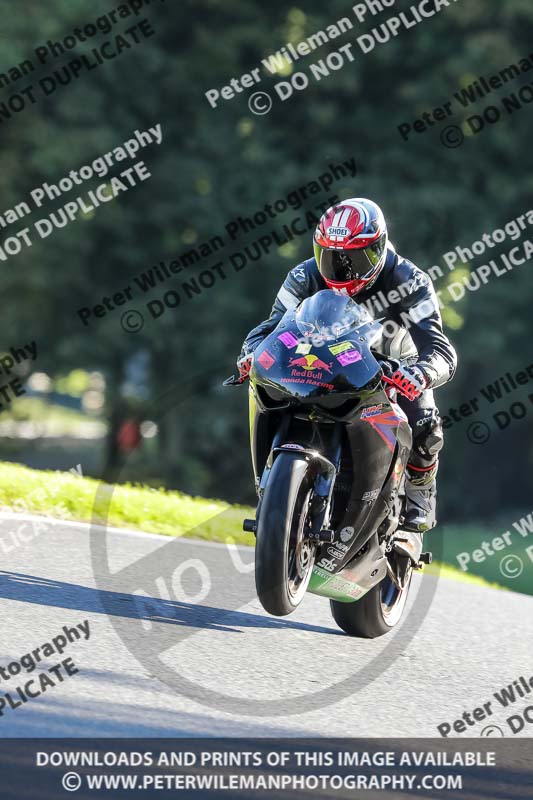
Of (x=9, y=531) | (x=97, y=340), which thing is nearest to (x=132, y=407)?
(x=97, y=340)

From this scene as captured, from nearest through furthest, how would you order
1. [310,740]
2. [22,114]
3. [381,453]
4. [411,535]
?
[310,740] < [381,453] < [411,535] < [22,114]

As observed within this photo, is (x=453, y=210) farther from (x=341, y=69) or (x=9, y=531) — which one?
(x=9, y=531)

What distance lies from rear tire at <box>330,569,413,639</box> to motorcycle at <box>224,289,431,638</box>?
48 centimetres

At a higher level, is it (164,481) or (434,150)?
(434,150)

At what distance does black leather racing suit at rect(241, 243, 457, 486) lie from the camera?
616 cm

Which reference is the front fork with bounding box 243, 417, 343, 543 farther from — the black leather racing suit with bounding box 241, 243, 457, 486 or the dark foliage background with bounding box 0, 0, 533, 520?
the dark foliage background with bounding box 0, 0, 533, 520

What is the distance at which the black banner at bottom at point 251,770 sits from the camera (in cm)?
396

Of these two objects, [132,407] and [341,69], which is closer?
[341,69]

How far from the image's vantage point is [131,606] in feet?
21.0

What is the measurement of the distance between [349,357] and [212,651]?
1548mm

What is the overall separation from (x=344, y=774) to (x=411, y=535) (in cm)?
240

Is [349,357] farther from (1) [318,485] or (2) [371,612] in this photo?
(2) [371,612]

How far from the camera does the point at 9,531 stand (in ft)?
25.4

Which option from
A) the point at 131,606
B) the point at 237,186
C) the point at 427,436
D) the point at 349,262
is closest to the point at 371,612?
the point at 427,436
